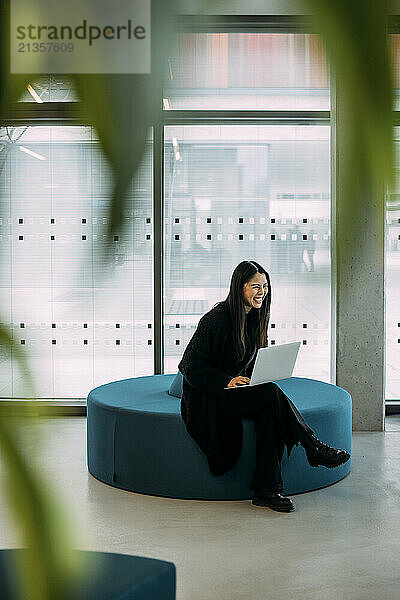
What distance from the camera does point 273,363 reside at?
3.62 metres

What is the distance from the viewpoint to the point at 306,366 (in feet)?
17.8

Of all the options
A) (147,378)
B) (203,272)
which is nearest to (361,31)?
(147,378)

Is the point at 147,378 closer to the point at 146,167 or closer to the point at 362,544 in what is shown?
the point at 362,544

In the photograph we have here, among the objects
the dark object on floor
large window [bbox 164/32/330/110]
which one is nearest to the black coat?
the dark object on floor

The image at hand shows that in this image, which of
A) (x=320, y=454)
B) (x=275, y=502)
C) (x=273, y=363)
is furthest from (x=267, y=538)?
(x=273, y=363)

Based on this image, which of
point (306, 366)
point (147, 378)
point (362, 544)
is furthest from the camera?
point (306, 366)

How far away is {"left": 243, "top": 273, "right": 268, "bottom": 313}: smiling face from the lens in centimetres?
371

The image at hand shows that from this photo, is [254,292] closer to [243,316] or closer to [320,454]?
[243,316]

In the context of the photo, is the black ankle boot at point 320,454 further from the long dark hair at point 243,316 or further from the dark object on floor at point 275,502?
the long dark hair at point 243,316

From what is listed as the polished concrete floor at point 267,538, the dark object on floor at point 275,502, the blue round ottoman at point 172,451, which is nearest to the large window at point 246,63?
the polished concrete floor at point 267,538

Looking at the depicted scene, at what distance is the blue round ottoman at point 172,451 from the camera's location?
3.61 m

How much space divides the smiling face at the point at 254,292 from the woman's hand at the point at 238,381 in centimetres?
33

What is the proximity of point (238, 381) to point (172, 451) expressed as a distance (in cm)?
45

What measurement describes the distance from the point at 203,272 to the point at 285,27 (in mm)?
5123
